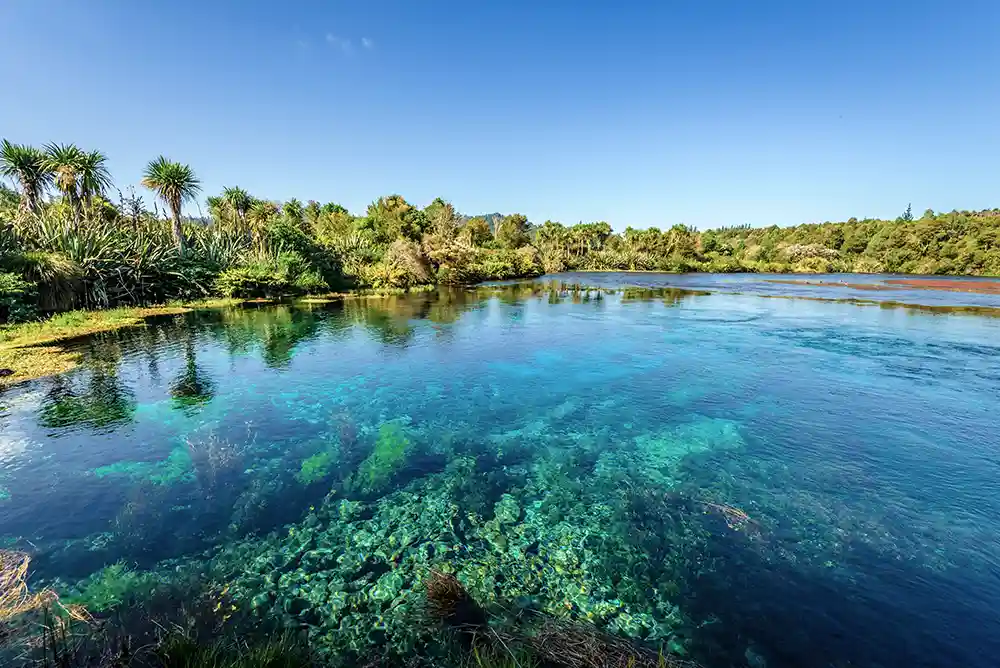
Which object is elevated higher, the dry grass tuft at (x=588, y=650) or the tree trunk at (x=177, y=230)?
the tree trunk at (x=177, y=230)

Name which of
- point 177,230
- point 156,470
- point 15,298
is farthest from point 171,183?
point 156,470

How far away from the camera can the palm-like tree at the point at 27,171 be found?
32125 mm

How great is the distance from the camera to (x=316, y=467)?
37.3 feet

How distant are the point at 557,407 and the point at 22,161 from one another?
152 feet

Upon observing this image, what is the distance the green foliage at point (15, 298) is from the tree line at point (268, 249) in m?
0.08

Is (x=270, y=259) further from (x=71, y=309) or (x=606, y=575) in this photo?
(x=606, y=575)

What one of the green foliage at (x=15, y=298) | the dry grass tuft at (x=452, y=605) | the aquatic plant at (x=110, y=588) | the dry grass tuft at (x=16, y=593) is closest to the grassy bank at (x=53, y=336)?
the green foliage at (x=15, y=298)

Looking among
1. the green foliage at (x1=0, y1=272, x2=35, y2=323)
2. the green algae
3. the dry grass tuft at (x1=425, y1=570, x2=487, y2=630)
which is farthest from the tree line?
the dry grass tuft at (x1=425, y1=570, x2=487, y2=630)

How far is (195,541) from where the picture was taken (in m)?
8.37

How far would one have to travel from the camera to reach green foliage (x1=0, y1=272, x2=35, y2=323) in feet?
79.3

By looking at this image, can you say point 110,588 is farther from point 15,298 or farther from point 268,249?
point 268,249

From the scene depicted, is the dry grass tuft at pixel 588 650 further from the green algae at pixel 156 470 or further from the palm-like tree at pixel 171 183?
the palm-like tree at pixel 171 183

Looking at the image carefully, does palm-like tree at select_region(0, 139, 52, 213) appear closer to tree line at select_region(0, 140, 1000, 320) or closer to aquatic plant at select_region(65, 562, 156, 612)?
tree line at select_region(0, 140, 1000, 320)

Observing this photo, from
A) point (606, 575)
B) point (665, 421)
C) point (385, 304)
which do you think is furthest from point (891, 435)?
point (385, 304)
